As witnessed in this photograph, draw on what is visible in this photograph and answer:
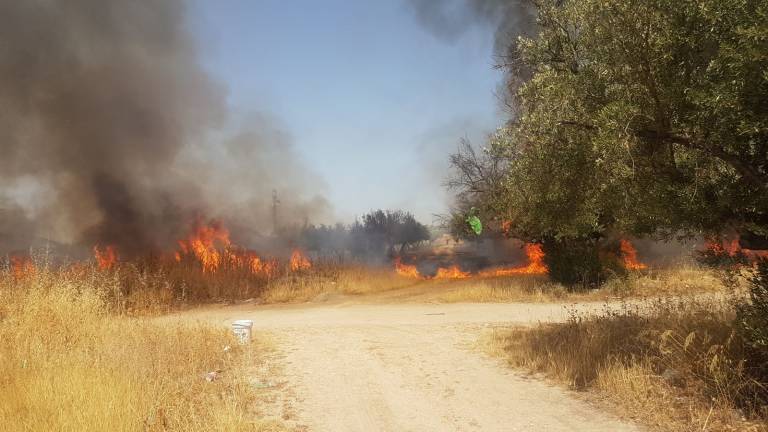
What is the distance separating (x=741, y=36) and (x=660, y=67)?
0.84 metres

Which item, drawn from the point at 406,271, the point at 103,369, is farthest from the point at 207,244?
the point at 103,369

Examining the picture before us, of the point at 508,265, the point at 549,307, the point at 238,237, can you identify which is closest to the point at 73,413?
the point at 549,307

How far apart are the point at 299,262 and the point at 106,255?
8.83m

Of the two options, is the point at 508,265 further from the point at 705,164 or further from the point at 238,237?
the point at 705,164

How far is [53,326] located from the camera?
29.2 feet

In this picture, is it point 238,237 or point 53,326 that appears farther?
point 238,237

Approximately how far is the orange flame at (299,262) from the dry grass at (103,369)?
14496mm

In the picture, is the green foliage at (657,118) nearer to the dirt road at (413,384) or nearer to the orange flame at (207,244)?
the dirt road at (413,384)

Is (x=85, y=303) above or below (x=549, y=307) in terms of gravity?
above

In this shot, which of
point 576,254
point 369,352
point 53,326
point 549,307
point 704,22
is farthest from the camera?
point 576,254

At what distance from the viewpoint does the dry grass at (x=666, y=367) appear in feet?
18.2

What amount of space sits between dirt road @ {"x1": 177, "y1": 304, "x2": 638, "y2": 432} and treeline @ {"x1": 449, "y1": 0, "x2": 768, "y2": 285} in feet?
8.45

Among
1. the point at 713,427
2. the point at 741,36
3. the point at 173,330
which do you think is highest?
the point at 741,36

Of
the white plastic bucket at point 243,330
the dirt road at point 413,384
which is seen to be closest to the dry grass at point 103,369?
the white plastic bucket at point 243,330
